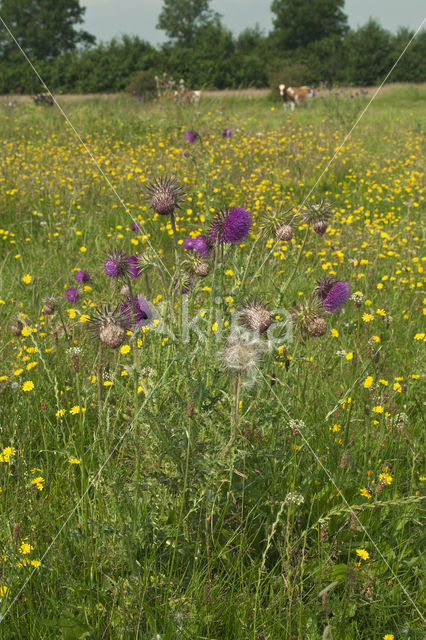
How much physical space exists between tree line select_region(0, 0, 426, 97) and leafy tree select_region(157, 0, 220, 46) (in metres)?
19.3

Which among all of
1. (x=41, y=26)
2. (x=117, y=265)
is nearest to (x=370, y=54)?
(x=41, y=26)

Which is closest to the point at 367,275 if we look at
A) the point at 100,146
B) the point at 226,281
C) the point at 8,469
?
the point at 226,281

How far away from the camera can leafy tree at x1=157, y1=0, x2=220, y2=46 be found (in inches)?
2210

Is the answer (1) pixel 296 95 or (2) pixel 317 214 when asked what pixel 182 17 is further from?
(2) pixel 317 214

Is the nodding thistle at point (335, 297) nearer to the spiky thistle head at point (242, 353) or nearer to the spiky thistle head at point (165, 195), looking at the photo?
the spiky thistle head at point (242, 353)

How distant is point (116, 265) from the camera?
1881 millimetres

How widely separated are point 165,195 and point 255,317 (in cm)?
58

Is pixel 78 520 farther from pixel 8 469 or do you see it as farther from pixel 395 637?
pixel 395 637

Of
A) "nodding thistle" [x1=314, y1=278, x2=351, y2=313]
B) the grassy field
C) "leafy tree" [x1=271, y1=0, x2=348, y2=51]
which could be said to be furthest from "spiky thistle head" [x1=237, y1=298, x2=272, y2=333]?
"leafy tree" [x1=271, y1=0, x2=348, y2=51]

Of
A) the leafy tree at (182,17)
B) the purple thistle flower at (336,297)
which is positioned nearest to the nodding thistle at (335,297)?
the purple thistle flower at (336,297)

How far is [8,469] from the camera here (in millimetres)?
1824

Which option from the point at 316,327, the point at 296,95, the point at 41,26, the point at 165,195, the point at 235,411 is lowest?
the point at 235,411

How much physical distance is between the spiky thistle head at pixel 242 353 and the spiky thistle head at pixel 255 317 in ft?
0.23

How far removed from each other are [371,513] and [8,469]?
4.31 feet
